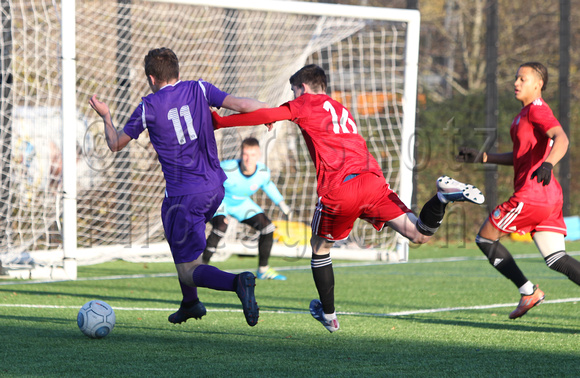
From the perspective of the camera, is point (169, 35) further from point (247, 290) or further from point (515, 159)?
point (247, 290)

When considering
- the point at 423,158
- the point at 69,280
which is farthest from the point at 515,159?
the point at 423,158

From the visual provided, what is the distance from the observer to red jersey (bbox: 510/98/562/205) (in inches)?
207

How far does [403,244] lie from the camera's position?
968cm

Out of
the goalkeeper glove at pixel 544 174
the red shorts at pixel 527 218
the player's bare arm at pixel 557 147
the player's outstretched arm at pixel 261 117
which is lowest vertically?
the red shorts at pixel 527 218

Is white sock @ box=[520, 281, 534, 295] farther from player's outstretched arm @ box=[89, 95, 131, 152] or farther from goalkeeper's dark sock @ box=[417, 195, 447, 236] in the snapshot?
player's outstretched arm @ box=[89, 95, 131, 152]

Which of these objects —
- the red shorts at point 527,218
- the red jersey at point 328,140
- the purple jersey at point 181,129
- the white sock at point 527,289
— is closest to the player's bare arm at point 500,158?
the red shorts at point 527,218

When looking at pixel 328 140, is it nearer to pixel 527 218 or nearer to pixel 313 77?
pixel 313 77

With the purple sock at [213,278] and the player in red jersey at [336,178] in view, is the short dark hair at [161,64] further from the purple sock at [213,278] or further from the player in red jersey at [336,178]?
the purple sock at [213,278]

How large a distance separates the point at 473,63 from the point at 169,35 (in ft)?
46.6

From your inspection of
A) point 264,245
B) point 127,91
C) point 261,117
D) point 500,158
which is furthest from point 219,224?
point 261,117

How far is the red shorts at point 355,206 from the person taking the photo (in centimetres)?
467

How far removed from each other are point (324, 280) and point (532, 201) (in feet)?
5.43

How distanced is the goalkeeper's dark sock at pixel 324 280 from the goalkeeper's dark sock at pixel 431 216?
716mm

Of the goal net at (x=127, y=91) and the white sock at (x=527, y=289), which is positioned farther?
the goal net at (x=127, y=91)
